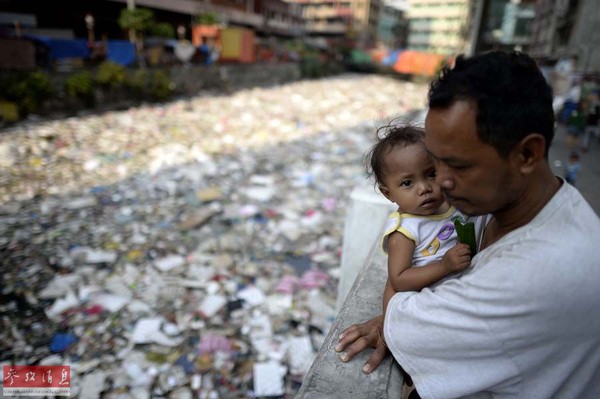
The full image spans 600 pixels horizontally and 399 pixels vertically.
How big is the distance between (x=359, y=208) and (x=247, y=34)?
14.8 metres

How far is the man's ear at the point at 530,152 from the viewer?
0.80m

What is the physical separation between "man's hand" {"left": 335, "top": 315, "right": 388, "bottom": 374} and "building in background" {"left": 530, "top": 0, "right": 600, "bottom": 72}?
8834mm

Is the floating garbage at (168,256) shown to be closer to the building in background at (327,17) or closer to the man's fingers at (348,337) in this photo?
the man's fingers at (348,337)

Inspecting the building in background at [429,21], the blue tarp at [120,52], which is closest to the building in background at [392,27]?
the building in background at [429,21]

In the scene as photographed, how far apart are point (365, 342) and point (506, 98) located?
0.89 metres

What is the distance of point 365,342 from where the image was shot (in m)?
1.27

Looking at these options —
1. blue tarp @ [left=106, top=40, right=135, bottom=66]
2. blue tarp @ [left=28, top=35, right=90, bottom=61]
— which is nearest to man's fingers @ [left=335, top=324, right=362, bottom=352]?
blue tarp @ [left=28, top=35, right=90, bottom=61]

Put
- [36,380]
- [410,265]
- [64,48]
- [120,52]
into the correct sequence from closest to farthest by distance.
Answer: [410,265] → [36,380] → [64,48] → [120,52]

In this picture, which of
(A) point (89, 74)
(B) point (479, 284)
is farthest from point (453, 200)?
(A) point (89, 74)

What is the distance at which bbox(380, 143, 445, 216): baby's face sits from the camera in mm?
1252

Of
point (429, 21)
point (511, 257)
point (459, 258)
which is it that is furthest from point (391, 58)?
point (429, 21)

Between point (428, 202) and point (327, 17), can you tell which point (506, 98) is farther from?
point (327, 17)

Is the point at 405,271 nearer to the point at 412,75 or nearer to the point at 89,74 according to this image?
the point at 89,74

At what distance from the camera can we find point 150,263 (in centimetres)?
328
